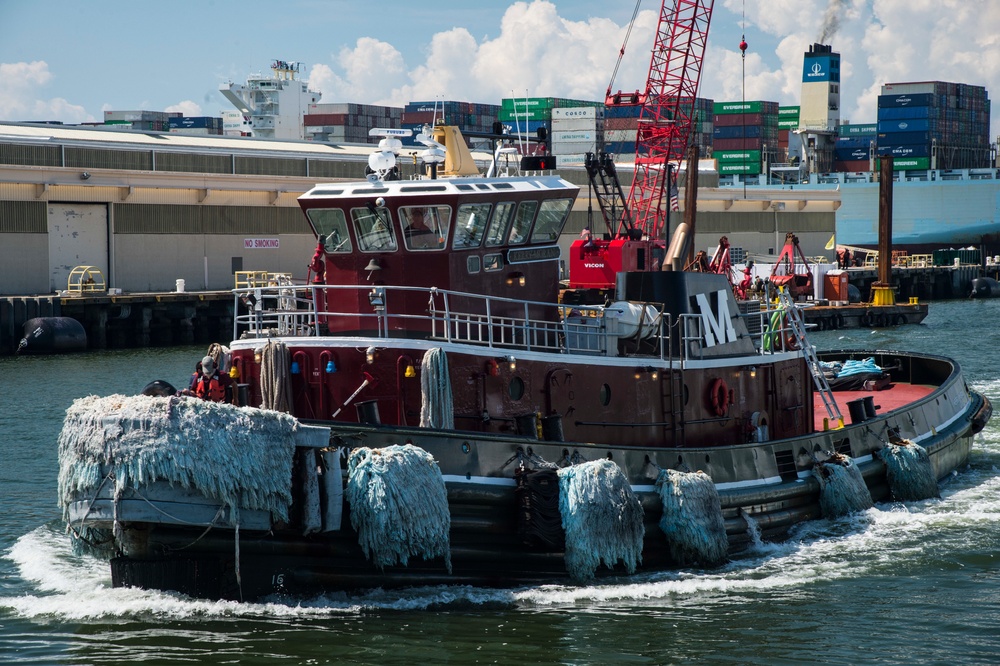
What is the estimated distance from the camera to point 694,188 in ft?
126

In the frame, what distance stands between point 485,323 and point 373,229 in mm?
1541

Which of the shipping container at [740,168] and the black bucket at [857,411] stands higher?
the shipping container at [740,168]

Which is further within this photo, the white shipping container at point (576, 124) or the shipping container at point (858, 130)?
the shipping container at point (858, 130)

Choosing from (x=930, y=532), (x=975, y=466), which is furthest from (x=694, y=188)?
(x=930, y=532)

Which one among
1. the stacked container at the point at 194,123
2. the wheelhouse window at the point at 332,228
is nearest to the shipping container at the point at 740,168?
the stacked container at the point at 194,123

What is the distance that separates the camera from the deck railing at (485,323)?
11195mm

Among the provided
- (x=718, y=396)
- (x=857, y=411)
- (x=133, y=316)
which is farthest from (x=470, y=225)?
(x=133, y=316)

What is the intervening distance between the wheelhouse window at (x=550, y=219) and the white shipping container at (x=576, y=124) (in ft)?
198

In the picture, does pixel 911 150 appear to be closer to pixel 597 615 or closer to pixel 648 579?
pixel 648 579

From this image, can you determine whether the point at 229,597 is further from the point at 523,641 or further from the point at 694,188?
the point at 694,188

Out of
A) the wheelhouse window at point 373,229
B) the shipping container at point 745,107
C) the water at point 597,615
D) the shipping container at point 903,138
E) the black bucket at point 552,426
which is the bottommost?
the water at point 597,615

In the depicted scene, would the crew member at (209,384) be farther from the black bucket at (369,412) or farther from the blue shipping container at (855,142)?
the blue shipping container at (855,142)

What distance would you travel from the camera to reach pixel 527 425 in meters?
11.3

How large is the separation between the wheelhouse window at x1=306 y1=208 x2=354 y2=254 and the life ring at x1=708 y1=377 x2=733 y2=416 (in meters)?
4.35
